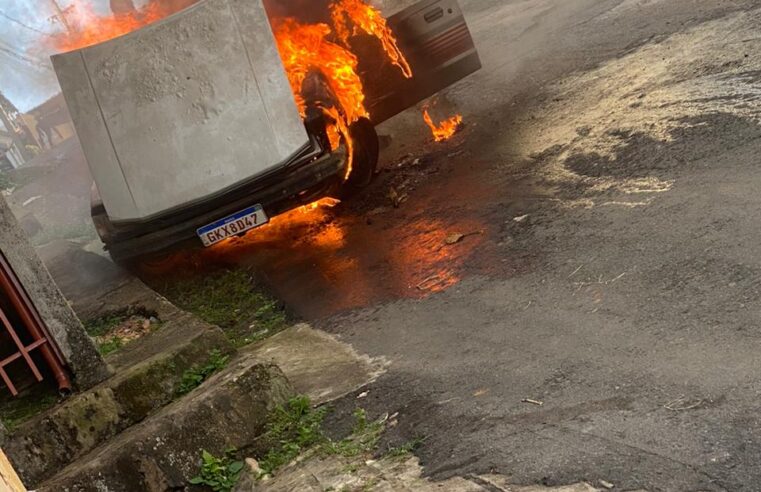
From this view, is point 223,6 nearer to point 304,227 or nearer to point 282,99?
point 282,99

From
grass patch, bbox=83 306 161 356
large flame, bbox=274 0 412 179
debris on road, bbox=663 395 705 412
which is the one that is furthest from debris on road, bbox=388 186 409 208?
debris on road, bbox=663 395 705 412

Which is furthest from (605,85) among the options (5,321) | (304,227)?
(5,321)

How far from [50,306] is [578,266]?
3478 mm

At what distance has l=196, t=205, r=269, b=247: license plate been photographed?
641 cm

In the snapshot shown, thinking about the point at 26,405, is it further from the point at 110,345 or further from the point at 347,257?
the point at 347,257

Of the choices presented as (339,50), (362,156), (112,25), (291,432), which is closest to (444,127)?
(362,156)

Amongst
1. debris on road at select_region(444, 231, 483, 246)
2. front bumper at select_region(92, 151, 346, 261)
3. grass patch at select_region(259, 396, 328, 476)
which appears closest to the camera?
grass patch at select_region(259, 396, 328, 476)

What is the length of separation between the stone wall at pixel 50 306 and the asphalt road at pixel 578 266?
1.72 meters

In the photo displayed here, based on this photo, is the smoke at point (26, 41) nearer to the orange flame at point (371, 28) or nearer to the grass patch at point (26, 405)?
the orange flame at point (371, 28)

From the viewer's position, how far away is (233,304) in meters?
6.77

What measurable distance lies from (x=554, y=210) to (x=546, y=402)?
2537 mm

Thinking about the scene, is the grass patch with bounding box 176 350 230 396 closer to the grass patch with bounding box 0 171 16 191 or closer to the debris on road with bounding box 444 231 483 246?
the debris on road with bounding box 444 231 483 246

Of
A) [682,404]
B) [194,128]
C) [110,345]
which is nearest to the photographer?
[682,404]

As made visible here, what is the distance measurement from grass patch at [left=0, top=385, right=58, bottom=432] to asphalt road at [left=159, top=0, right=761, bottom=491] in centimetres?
192
